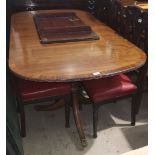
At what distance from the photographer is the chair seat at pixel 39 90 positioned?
199 centimetres

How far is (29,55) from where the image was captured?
6.34 feet

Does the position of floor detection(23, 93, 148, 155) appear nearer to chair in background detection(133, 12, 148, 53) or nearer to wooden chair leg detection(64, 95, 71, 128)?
wooden chair leg detection(64, 95, 71, 128)

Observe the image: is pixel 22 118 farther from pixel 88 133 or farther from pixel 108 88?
pixel 108 88

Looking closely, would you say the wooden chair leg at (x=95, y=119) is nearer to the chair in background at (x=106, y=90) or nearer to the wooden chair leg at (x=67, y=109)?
the chair in background at (x=106, y=90)

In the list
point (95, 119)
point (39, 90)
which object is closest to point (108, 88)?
point (95, 119)

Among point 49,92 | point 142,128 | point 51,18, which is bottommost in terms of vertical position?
point 142,128

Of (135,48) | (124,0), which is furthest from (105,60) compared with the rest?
(124,0)

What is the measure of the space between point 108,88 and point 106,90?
3 cm

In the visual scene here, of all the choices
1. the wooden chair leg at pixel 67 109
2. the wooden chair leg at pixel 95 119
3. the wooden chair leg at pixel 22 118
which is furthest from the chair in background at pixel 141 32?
the wooden chair leg at pixel 22 118

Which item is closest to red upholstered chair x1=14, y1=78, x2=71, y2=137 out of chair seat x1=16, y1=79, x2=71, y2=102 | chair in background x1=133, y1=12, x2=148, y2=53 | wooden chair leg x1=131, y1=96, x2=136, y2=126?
chair seat x1=16, y1=79, x2=71, y2=102

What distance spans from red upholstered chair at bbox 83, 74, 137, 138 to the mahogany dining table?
0.17 meters

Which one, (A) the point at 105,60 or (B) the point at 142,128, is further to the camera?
(B) the point at 142,128

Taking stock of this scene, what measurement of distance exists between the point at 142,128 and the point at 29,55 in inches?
50.5

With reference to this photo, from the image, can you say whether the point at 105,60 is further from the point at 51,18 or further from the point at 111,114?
the point at 51,18
